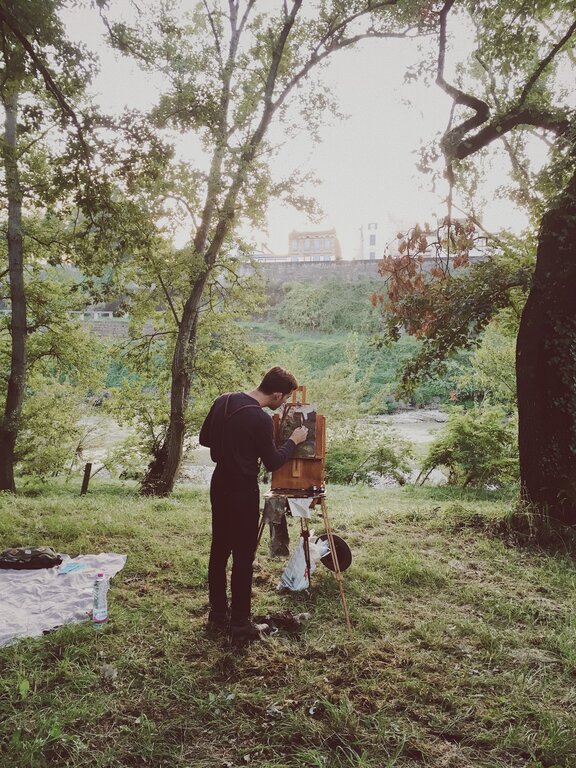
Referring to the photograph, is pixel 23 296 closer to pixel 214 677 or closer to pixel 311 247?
pixel 214 677

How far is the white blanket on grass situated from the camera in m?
3.44

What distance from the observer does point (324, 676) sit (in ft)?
9.50

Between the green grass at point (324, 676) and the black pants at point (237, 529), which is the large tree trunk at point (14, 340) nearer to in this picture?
the green grass at point (324, 676)

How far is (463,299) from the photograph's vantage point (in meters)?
6.01

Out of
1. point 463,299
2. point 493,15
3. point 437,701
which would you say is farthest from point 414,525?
point 493,15

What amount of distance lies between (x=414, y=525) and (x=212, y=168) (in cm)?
655

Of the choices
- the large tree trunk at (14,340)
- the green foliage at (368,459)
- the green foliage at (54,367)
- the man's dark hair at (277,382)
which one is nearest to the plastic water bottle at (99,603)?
the man's dark hair at (277,382)

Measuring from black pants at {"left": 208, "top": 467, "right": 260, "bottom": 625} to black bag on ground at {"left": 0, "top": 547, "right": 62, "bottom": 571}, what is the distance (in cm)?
220

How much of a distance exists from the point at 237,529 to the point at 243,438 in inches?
24.7

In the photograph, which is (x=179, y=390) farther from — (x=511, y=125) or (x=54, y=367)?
(x=511, y=125)

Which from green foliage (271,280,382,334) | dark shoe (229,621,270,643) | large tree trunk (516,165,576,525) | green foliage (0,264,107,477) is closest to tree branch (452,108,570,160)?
large tree trunk (516,165,576,525)

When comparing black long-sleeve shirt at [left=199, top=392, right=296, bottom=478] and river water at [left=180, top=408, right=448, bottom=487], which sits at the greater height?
black long-sleeve shirt at [left=199, top=392, right=296, bottom=478]

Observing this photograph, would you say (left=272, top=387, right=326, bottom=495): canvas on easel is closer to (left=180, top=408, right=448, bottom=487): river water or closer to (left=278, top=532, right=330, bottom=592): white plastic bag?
(left=278, top=532, right=330, bottom=592): white plastic bag

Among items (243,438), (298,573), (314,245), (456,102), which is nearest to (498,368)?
(456,102)
